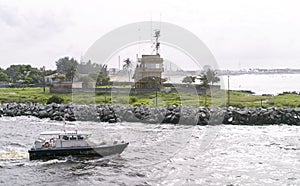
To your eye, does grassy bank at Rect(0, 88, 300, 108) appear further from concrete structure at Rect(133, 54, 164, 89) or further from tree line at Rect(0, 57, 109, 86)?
tree line at Rect(0, 57, 109, 86)

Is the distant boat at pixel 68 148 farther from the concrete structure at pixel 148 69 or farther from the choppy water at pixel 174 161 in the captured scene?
the concrete structure at pixel 148 69

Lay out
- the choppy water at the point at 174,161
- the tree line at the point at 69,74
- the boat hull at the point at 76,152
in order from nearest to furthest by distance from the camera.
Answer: the choppy water at the point at 174,161
the boat hull at the point at 76,152
the tree line at the point at 69,74

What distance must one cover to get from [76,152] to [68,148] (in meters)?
0.61

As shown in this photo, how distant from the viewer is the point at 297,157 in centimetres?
2903

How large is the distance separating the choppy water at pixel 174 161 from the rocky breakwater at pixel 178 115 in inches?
192

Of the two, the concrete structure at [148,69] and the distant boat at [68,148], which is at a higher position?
the concrete structure at [148,69]

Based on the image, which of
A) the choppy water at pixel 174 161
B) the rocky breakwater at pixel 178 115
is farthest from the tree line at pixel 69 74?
the choppy water at pixel 174 161

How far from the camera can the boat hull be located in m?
27.4

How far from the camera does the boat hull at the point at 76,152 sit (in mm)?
27422

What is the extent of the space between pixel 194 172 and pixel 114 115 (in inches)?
1014

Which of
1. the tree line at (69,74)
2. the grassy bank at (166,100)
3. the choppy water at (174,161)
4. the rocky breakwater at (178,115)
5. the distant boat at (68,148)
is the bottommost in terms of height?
the choppy water at (174,161)

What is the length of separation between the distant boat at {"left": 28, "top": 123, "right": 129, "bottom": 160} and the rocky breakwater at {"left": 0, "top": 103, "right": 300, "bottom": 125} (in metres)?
19.0

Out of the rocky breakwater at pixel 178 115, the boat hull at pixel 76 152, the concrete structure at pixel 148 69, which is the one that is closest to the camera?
the boat hull at pixel 76 152

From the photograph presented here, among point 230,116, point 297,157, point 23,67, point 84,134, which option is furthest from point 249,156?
point 23,67
